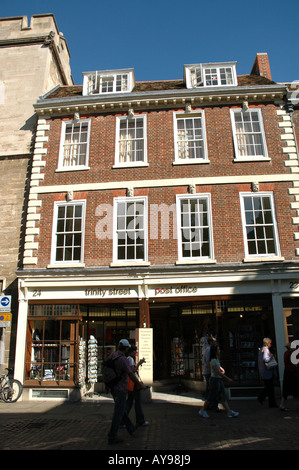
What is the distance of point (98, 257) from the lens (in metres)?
13.0

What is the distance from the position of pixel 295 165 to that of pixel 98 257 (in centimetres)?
822

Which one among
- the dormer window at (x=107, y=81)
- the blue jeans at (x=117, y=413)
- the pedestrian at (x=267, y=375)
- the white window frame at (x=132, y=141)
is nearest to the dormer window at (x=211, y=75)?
the dormer window at (x=107, y=81)

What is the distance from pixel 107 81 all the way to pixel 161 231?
25.5 feet

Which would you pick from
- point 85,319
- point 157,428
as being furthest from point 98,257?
point 157,428

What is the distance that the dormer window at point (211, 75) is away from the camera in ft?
50.1

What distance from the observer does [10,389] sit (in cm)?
1157

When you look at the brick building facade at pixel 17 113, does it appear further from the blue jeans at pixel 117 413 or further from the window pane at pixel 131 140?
the blue jeans at pixel 117 413

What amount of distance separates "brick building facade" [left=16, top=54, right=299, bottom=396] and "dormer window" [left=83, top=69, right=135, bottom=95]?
1.14 meters

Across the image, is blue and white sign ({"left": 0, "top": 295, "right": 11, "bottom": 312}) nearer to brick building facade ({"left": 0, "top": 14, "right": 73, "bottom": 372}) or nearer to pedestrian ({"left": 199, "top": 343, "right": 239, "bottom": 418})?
brick building facade ({"left": 0, "top": 14, "right": 73, "bottom": 372})

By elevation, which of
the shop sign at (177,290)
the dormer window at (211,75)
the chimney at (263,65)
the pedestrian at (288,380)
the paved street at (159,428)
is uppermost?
the chimney at (263,65)

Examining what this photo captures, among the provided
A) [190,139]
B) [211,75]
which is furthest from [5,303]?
[211,75]

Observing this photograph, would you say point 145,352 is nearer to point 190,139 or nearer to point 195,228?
point 195,228

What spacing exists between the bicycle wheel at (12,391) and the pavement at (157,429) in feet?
1.47
